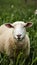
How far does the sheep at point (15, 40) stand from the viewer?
7.51 meters

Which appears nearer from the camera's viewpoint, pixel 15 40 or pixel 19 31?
pixel 19 31

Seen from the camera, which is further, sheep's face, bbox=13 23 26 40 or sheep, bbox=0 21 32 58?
sheep, bbox=0 21 32 58

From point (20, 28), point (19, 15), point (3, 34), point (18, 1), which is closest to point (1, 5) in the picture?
point (18, 1)

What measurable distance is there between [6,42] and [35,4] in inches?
330

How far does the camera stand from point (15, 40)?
7719mm

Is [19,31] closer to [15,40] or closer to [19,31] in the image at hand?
[19,31]

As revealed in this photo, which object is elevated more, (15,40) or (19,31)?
(19,31)

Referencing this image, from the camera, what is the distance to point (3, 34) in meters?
8.61

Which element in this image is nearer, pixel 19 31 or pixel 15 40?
pixel 19 31

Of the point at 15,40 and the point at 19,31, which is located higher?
the point at 19,31

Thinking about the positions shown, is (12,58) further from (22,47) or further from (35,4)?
(35,4)

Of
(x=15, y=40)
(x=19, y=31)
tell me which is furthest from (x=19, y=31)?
(x=15, y=40)

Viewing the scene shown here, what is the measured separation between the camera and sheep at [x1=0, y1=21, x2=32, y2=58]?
24.6 feet

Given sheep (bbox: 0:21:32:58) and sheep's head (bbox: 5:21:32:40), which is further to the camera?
sheep (bbox: 0:21:32:58)
